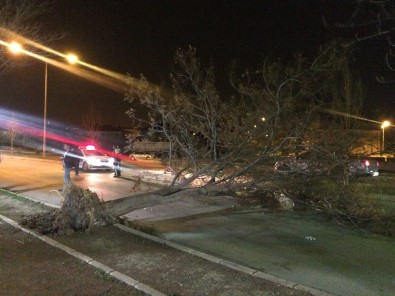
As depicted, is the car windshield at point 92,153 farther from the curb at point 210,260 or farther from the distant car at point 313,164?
the distant car at point 313,164

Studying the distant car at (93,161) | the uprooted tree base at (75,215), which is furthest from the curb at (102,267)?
the distant car at (93,161)

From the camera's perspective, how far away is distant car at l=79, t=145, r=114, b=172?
2431cm

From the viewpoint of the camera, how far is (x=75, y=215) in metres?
8.80

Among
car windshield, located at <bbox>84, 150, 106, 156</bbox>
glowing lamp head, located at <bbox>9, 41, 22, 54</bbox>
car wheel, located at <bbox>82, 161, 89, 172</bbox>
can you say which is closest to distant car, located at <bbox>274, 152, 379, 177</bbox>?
glowing lamp head, located at <bbox>9, 41, 22, 54</bbox>

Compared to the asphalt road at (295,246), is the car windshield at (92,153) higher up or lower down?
higher up

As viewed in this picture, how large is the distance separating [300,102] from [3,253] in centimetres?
612

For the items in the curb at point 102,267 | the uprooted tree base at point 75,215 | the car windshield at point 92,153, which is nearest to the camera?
the curb at point 102,267

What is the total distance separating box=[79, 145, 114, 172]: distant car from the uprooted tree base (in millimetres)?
15340

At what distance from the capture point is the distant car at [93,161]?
79.8ft

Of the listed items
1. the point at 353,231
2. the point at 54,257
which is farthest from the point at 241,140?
the point at 54,257

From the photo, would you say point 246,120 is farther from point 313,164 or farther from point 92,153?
point 92,153

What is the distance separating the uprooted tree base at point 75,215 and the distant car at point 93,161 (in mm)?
15340

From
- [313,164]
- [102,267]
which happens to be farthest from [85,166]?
[102,267]

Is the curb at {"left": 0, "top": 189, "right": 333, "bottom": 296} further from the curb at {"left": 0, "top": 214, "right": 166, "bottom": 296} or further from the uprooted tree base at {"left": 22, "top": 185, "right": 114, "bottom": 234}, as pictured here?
the uprooted tree base at {"left": 22, "top": 185, "right": 114, "bottom": 234}
